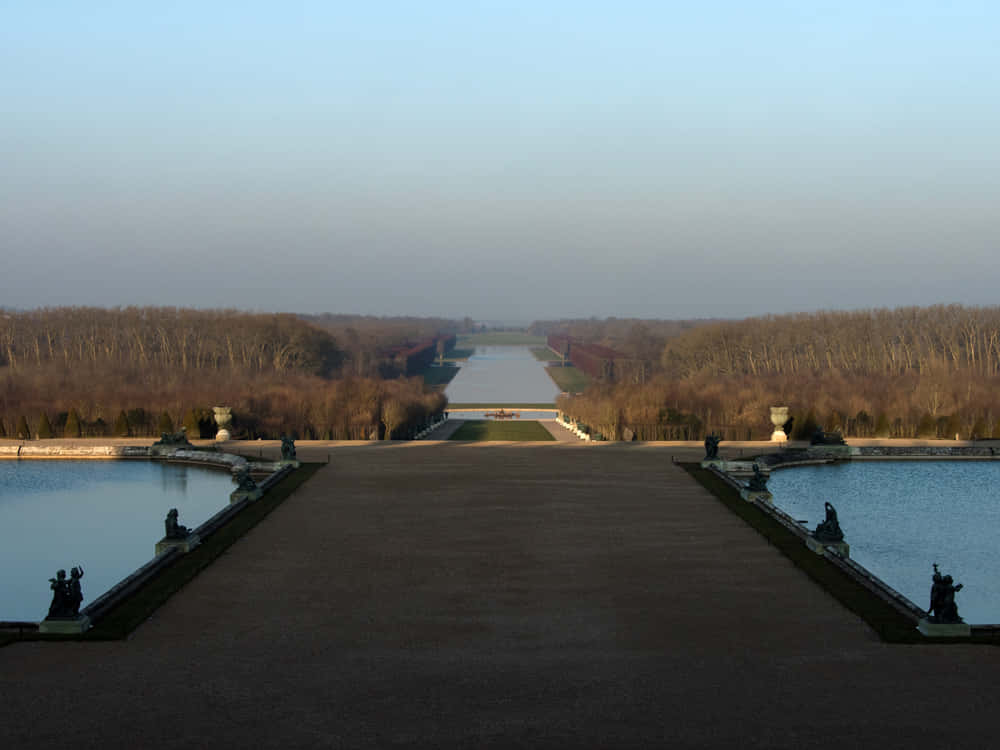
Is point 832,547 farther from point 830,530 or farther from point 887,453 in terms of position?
point 887,453

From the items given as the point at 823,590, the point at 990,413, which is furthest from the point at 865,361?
the point at 823,590

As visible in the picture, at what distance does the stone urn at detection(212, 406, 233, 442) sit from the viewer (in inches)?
1375

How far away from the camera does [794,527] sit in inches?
779

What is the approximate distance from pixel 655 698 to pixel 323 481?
52.0 feet

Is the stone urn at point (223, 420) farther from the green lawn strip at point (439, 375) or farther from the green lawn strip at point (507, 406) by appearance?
the green lawn strip at point (439, 375)

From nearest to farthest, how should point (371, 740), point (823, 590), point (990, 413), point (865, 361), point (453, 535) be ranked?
point (371, 740) → point (823, 590) → point (453, 535) → point (990, 413) → point (865, 361)

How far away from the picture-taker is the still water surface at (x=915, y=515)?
17.2 metres

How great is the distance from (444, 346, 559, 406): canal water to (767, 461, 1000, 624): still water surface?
4522 centimetres

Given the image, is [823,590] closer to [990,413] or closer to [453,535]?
[453,535]

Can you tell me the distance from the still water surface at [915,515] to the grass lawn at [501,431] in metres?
18.2

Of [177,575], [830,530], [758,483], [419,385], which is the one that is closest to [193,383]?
[419,385]

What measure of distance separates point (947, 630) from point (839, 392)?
117 feet

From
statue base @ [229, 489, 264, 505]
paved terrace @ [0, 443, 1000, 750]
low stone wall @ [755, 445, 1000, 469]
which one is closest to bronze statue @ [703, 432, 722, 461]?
low stone wall @ [755, 445, 1000, 469]

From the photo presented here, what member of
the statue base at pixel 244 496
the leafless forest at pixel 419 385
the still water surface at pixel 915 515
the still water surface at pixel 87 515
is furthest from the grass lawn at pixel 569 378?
the statue base at pixel 244 496
